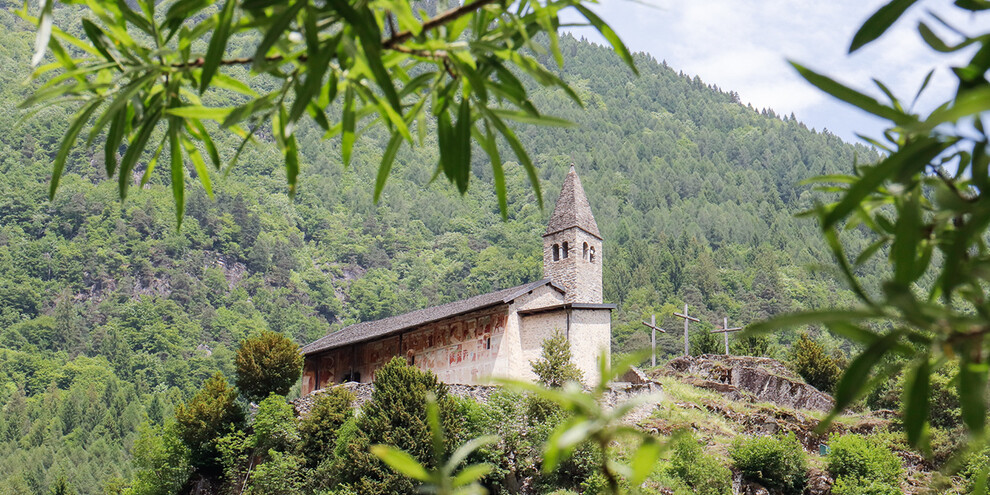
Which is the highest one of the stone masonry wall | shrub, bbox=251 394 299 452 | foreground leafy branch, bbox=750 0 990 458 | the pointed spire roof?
the pointed spire roof

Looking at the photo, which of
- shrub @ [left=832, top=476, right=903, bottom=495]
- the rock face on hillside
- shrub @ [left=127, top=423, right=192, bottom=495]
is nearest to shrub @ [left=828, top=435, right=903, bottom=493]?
shrub @ [left=832, top=476, right=903, bottom=495]

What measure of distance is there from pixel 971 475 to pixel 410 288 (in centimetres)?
9861

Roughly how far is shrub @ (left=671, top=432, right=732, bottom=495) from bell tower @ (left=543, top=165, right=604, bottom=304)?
7.69 meters

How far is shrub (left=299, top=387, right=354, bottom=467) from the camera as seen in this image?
973 inches

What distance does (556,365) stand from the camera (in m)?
25.3

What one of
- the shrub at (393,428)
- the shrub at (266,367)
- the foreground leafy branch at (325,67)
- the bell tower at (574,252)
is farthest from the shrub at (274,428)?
the foreground leafy branch at (325,67)

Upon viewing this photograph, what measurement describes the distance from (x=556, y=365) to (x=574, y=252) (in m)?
6.43

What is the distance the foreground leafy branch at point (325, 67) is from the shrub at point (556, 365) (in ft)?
76.5

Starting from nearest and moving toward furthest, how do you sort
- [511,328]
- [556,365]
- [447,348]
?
1. [556,365]
2. [511,328]
3. [447,348]

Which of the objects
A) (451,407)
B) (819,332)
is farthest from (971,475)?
(819,332)

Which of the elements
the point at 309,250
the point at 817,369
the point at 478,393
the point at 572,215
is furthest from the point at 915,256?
the point at 309,250

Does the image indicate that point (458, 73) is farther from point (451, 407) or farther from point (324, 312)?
point (324, 312)

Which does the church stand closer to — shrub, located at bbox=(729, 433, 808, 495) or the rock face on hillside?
shrub, located at bbox=(729, 433, 808, 495)

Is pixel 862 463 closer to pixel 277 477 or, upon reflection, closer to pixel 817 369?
pixel 817 369
